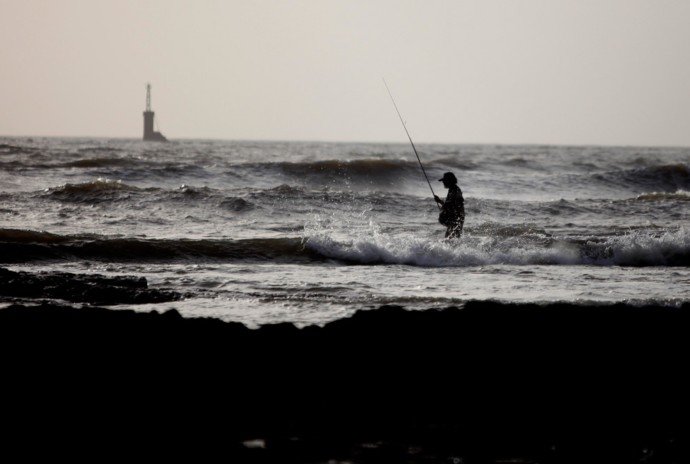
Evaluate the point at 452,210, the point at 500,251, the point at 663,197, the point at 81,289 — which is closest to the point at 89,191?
the point at 452,210

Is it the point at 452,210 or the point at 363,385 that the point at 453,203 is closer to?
the point at 452,210

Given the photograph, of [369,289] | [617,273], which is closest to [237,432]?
[369,289]

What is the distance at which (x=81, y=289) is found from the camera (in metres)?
9.59

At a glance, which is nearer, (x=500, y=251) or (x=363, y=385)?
(x=363, y=385)

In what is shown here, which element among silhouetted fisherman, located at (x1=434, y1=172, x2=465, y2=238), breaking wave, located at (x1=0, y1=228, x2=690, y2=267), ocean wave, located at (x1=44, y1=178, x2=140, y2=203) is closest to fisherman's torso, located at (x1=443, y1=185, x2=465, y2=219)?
silhouetted fisherman, located at (x1=434, y1=172, x2=465, y2=238)

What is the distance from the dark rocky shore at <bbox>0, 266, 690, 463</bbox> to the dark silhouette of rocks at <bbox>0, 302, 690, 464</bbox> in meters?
0.01

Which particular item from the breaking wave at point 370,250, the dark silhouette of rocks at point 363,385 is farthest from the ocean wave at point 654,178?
the dark silhouette of rocks at point 363,385

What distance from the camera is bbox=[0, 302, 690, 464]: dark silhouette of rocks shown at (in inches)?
209

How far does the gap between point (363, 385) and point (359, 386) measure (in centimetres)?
4

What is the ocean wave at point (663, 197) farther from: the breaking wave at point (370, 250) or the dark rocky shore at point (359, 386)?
the dark rocky shore at point (359, 386)

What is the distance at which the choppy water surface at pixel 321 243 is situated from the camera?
34.5ft

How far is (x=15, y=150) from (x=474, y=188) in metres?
20.8

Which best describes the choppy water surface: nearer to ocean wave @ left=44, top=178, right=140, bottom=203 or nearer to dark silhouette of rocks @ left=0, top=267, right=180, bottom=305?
ocean wave @ left=44, top=178, right=140, bottom=203

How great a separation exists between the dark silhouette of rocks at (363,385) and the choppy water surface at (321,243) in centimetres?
199
